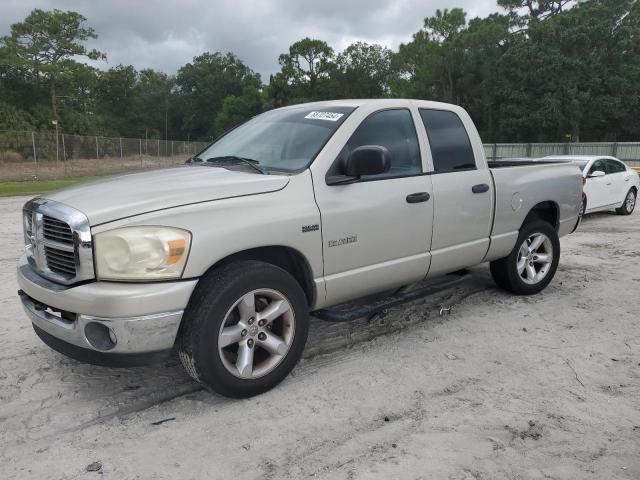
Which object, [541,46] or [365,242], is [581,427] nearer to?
[365,242]

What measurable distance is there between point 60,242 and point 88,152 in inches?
1340

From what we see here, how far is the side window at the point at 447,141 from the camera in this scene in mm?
4527

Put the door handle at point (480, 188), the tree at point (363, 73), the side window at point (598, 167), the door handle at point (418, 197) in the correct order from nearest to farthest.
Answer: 1. the door handle at point (418, 197)
2. the door handle at point (480, 188)
3. the side window at point (598, 167)
4. the tree at point (363, 73)

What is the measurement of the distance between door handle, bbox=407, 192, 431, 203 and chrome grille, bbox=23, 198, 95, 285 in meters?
2.31

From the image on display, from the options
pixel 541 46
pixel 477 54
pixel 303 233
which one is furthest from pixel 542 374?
pixel 477 54

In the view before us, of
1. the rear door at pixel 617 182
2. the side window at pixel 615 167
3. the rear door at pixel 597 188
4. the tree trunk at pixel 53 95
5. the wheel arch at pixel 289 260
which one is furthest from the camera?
the tree trunk at pixel 53 95

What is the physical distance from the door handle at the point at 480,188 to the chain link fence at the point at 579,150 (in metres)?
21.1

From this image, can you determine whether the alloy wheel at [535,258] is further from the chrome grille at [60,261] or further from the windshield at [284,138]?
the chrome grille at [60,261]

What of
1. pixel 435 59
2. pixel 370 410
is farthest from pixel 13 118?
pixel 370 410

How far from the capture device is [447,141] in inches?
184

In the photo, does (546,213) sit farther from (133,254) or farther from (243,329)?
(133,254)

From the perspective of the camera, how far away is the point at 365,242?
387 cm

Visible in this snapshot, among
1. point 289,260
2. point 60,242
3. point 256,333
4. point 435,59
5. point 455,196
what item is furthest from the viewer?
point 435,59

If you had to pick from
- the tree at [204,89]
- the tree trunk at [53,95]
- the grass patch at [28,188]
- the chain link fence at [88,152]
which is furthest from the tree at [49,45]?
the tree at [204,89]
